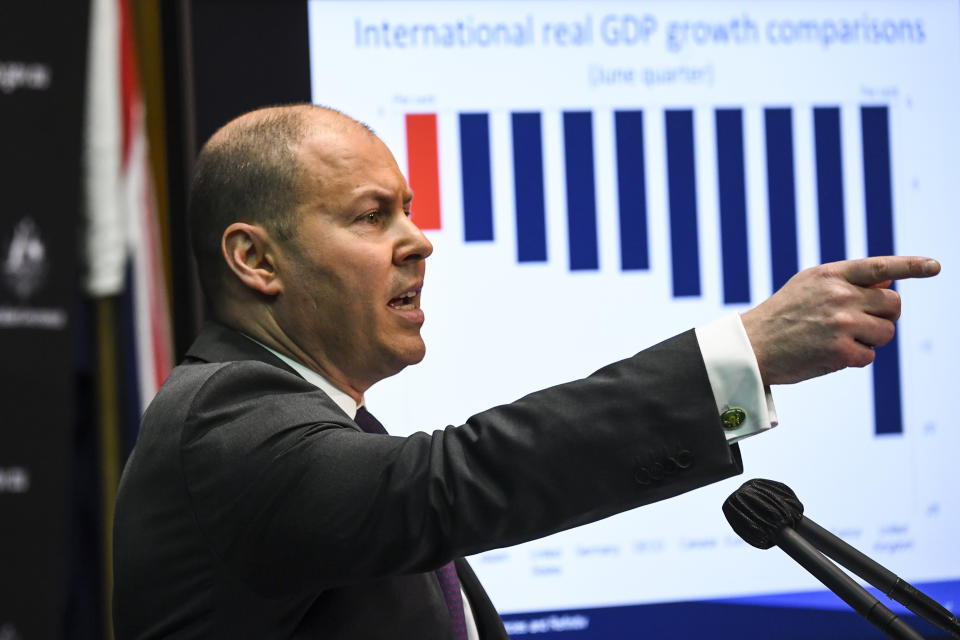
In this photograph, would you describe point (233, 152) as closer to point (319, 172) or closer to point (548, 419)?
point (319, 172)

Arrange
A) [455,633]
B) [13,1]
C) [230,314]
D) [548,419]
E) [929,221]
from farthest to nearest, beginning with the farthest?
[929,221], [13,1], [230,314], [455,633], [548,419]

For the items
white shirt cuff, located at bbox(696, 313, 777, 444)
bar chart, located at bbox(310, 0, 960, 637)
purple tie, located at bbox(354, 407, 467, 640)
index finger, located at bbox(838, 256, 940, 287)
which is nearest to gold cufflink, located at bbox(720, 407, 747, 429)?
white shirt cuff, located at bbox(696, 313, 777, 444)

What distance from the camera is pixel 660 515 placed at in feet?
7.70

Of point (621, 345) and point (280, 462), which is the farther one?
point (621, 345)

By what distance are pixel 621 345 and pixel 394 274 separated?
1.03m

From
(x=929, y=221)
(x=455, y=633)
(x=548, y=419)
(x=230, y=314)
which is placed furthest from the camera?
(x=929, y=221)

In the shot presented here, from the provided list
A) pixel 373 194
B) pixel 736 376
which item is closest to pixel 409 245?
pixel 373 194

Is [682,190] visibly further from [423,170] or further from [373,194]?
[373,194]

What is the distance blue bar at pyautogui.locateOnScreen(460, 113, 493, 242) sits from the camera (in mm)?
2367

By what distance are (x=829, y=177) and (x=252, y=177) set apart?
1513 mm

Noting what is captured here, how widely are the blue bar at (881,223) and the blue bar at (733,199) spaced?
11.1 inches

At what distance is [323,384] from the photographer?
4.72 ft

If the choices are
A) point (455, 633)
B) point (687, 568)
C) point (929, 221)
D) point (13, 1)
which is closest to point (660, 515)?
point (687, 568)

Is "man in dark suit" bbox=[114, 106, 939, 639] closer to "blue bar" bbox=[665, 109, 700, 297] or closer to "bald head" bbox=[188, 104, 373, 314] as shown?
"bald head" bbox=[188, 104, 373, 314]
